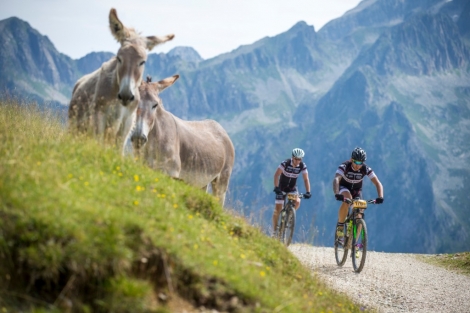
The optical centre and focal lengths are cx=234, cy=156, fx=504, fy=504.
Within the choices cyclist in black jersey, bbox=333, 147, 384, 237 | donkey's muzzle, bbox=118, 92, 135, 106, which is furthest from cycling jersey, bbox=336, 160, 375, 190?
donkey's muzzle, bbox=118, 92, 135, 106

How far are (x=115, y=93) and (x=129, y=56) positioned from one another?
2.82ft

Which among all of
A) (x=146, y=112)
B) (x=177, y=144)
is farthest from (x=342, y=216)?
(x=146, y=112)

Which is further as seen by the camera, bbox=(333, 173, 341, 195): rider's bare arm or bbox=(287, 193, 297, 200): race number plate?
bbox=(287, 193, 297, 200): race number plate

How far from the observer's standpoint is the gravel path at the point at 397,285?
13266 millimetres

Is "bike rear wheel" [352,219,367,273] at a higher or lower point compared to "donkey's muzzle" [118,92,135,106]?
lower

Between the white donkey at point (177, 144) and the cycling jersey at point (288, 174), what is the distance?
209cm

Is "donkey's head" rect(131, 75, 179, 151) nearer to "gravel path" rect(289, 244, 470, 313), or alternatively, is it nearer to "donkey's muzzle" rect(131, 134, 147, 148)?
"donkey's muzzle" rect(131, 134, 147, 148)

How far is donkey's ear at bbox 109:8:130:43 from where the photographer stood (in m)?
9.88

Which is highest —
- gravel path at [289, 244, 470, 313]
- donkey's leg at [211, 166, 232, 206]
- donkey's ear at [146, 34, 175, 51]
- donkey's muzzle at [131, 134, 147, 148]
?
donkey's ear at [146, 34, 175, 51]

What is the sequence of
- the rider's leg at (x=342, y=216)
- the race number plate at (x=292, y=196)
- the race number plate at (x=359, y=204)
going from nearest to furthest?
the race number plate at (x=359, y=204) < the rider's leg at (x=342, y=216) < the race number plate at (x=292, y=196)

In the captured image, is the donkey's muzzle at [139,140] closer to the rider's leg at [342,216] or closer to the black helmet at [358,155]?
the black helmet at [358,155]

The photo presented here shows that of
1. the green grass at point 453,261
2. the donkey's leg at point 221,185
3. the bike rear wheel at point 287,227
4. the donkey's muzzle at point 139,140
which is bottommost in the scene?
the green grass at point 453,261

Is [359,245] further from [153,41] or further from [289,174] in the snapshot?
[153,41]

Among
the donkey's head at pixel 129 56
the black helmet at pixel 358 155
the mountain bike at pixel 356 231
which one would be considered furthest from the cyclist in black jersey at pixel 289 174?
the donkey's head at pixel 129 56
